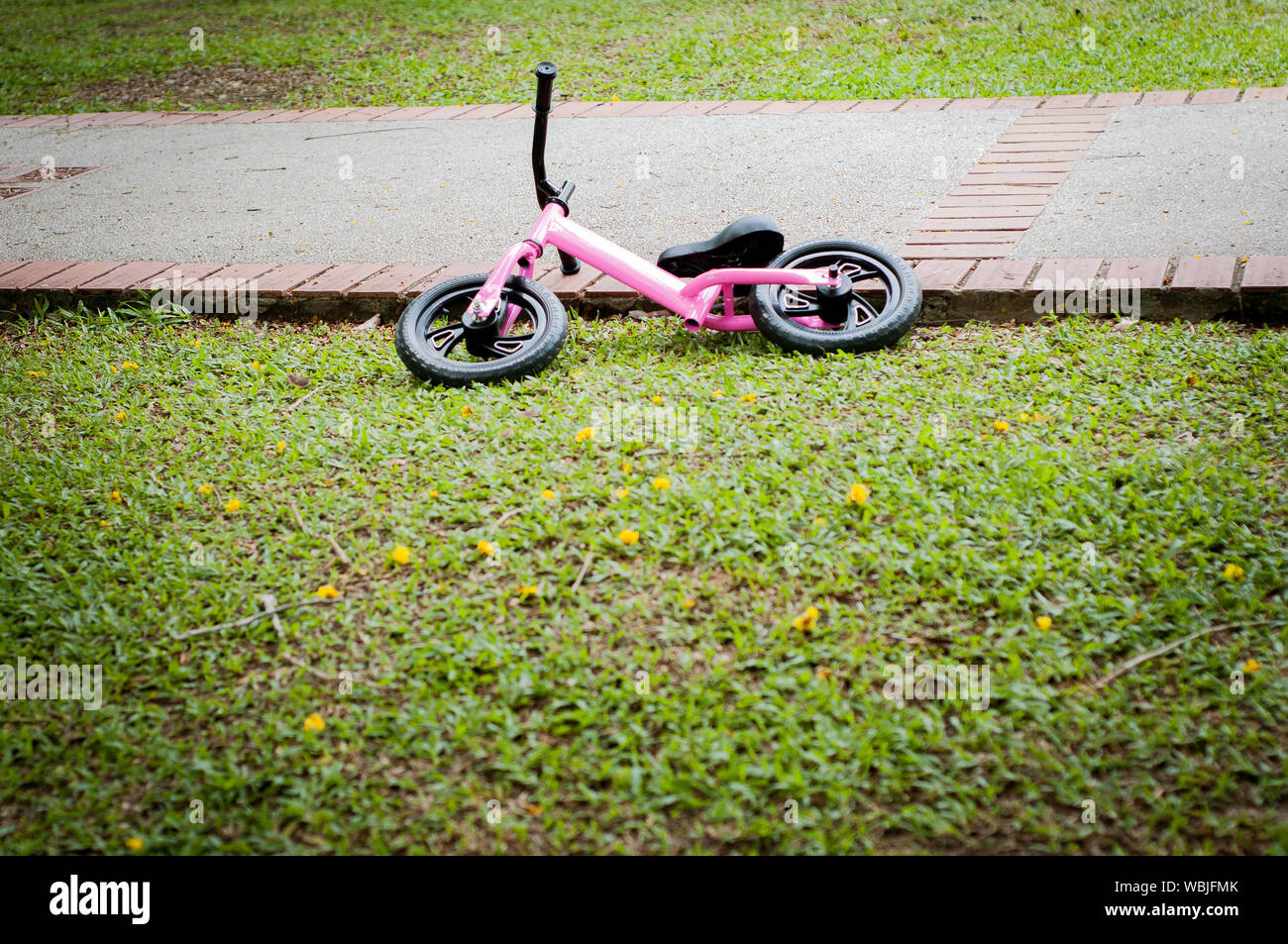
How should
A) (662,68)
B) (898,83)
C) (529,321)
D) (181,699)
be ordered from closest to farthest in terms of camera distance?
1. (181,699)
2. (529,321)
3. (898,83)
4. (662,68)

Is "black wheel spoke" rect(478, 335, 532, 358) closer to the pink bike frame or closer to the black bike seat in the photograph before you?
the pink bike frame

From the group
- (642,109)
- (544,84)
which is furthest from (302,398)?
(642,109)

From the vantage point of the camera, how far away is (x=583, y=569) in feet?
8.64

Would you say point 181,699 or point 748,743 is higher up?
point 181,699

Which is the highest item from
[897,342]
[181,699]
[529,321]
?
[529,321]

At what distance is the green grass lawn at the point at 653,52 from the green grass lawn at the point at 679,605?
168 inches

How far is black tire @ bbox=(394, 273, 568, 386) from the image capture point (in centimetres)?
353

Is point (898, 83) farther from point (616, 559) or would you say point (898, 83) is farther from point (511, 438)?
point (616, 559)

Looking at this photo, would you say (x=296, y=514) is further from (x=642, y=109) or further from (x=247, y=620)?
(x=642, y=109)

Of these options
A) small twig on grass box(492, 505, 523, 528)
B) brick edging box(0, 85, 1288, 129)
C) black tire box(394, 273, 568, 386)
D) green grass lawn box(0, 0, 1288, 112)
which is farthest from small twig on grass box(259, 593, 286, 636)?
green grass lawn box(0, 0, 1288, 112)

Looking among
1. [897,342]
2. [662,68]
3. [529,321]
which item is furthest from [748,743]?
[662,68]

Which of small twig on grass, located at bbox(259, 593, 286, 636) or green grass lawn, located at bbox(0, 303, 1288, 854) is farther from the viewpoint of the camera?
small twig on grass, located at bbox(259, 593, 286, 636)

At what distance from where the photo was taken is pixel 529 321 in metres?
4.03
